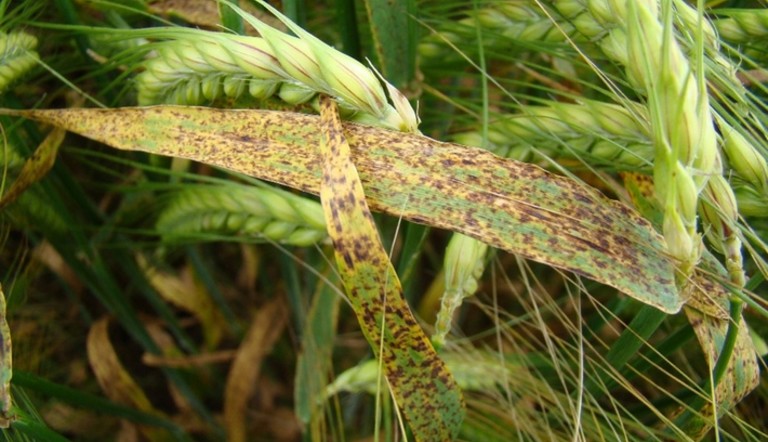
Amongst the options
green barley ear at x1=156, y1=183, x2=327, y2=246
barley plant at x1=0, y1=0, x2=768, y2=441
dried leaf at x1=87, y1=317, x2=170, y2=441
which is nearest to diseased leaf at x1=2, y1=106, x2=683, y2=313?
barley plant at x1=0, y1=0, x2=768, y2=441

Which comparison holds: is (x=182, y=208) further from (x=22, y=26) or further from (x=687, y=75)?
(x=687, y=75)

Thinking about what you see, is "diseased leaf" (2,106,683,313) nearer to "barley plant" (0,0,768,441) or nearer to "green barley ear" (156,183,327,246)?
"barley plant" (0,0,768,441)

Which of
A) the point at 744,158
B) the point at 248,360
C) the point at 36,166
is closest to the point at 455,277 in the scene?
the point at 744,158

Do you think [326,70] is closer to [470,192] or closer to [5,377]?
[470,192]

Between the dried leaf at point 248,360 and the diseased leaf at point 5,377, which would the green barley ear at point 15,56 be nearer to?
the diseased leaf at point 5,377

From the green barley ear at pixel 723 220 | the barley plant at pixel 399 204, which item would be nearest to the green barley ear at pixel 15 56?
the barley plant at pixel 399 204
